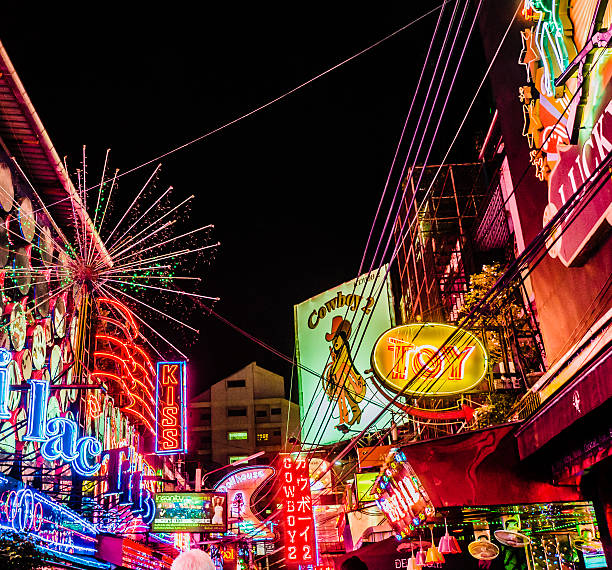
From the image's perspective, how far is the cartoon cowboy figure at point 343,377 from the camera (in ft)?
77.9

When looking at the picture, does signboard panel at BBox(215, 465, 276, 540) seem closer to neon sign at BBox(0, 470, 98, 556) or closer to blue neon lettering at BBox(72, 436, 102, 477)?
neon sign at BBox(0, 470, 98, 556)

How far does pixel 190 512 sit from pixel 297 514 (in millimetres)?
3765

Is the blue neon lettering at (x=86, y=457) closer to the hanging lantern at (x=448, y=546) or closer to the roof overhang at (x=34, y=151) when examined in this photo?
the roof overhang at (x=34, y=151)

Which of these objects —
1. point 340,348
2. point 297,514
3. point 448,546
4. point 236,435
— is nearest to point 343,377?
point 340,348

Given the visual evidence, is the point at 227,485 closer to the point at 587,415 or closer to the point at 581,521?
the point at 581,521

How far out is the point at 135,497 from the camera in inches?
687

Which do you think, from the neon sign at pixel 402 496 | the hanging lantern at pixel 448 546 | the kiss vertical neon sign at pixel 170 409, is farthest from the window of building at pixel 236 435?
the hanging lantern at pixel 448 546

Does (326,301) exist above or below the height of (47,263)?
above

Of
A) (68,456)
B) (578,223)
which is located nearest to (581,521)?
(578,223)

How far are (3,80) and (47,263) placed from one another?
556 centimetres

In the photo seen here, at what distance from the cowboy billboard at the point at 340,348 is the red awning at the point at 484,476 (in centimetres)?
1379

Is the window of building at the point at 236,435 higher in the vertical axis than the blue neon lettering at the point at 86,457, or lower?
higher

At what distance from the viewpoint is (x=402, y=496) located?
11805 mm

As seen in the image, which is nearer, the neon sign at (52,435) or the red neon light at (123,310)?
the neon sign at (52,435)
